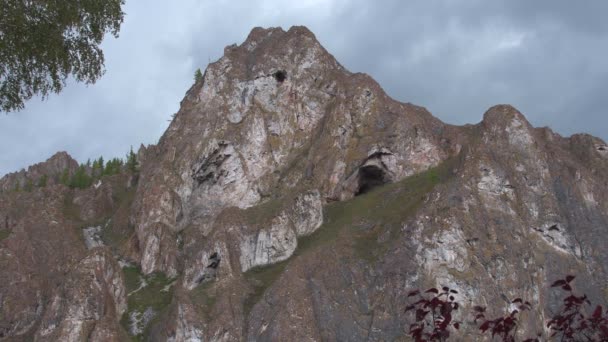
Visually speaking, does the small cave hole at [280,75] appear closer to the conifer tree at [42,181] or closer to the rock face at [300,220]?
the rock face at [300,220]

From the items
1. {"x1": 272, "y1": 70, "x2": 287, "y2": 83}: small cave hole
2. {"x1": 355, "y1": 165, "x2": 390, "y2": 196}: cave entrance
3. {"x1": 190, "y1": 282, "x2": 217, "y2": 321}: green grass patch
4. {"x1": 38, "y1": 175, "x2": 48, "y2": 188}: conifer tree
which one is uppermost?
Result: {"x1": 38, "y1": 175, "x2": 48, "y2": 188}: conifer tree

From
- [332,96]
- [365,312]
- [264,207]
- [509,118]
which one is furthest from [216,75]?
[365,312]

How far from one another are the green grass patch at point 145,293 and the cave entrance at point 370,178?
1321 inches

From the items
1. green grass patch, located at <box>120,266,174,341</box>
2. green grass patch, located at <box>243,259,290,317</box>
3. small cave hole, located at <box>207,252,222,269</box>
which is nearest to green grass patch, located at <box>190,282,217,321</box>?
small cave hole, located at <box>207,252,222,269</box>

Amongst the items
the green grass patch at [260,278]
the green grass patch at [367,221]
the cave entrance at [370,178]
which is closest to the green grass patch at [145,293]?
the green grass patch at [260,278]

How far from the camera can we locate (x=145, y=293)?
310 ft

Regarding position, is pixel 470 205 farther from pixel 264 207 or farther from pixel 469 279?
pixel 264 207

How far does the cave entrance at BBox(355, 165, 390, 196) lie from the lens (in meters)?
112

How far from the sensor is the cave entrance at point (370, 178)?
112000 millimetres

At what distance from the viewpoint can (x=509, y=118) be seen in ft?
336

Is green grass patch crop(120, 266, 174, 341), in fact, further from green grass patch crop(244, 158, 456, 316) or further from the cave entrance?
the cave entrance

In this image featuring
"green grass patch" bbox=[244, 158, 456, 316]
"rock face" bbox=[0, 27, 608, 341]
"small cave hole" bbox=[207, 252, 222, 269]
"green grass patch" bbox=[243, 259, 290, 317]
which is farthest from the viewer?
"small cave hole" bbox=[207, 252, 222, 269]

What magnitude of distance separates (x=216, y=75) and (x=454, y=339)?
227 feet

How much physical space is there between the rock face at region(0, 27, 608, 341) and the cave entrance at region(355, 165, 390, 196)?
308mm
